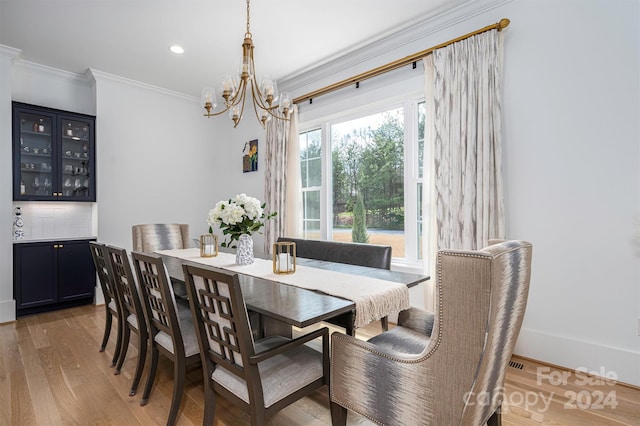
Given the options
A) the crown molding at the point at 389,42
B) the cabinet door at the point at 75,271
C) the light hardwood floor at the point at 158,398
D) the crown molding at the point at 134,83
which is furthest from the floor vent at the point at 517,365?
the crown molding at the point at 134,83

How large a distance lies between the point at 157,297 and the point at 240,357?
775 millimetres

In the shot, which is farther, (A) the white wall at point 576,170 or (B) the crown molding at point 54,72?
(B) the crown molding at point 54,72

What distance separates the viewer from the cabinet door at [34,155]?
3.51 m

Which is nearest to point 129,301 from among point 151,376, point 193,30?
point 151,376

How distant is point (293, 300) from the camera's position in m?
1.55

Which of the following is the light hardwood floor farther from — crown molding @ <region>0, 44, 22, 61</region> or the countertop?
crown molding @ <region>0, 44, 22, 61</region>

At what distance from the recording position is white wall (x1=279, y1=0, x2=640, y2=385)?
6.78 feet

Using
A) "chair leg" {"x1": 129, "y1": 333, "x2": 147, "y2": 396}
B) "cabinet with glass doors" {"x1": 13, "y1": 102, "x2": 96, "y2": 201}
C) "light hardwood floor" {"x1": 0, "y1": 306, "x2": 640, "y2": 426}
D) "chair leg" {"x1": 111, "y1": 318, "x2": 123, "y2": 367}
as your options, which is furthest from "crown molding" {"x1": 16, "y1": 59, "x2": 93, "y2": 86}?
"chair leg" {"x1": 129, "y1": 333, "x2": 147, "y2": 396}

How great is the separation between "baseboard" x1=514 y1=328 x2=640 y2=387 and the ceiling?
2877 millimetres

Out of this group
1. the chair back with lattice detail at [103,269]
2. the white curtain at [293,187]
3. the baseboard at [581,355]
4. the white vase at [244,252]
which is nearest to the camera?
the baseboard at [581,355]

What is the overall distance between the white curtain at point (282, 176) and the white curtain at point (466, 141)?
Answer: 1.84m

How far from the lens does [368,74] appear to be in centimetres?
332

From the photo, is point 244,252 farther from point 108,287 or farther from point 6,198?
point 6,198

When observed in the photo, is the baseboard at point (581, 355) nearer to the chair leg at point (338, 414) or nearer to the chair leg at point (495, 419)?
the chair leg at point (495, 419)
